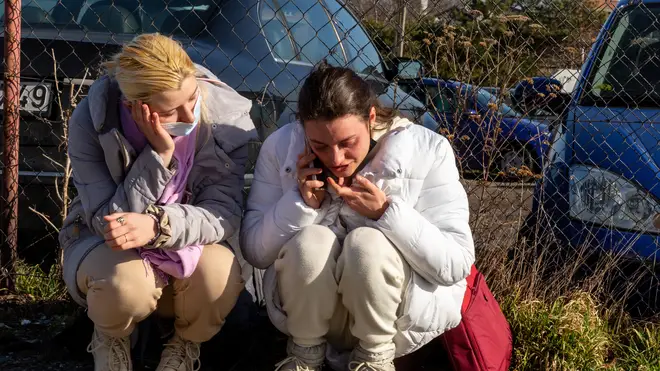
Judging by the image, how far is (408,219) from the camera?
264 cm

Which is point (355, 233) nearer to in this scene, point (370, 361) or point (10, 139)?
point (370, 361)

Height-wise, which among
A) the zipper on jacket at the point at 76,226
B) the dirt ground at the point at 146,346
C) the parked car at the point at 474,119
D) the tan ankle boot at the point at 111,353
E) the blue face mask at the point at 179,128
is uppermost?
the blue face mask at the point at 179,128

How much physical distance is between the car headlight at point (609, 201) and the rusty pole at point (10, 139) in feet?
8.18

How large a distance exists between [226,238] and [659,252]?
1874 mm

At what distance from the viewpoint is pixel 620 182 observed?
11.7 feet

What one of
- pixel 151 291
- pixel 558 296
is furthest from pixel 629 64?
pixel 151 291

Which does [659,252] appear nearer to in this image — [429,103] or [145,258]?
[429,103]

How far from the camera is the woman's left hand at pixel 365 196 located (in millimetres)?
2680

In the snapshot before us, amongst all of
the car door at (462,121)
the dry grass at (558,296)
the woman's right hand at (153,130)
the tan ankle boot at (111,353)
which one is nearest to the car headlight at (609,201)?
the dry grass at (558,296)

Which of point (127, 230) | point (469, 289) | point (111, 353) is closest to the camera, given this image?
point (127, 230)

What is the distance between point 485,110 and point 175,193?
159cm

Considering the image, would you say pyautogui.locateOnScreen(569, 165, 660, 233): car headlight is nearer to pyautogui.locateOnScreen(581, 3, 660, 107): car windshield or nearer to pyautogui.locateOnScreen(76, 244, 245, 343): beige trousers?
pyautogui.locateOnScreen(581, 3, 660, 107): car windshield

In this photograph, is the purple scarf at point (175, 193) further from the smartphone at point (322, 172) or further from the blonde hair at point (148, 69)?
the smartphone at point (322, 172)

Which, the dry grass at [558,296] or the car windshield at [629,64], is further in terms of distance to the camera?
the car windshield at [629,64]
